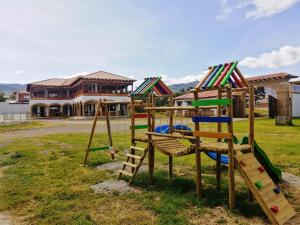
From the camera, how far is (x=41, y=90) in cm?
5394

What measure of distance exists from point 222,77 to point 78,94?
143 feet

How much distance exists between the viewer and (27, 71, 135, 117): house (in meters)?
44.0

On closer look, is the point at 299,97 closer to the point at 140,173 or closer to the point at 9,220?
the point at 140,173

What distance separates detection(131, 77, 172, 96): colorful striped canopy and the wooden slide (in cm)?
326

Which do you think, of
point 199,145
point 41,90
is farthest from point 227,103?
point 41,90

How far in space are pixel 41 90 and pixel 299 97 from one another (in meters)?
44.7

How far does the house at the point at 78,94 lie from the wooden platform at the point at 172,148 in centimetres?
3376

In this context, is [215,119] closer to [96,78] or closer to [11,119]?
[96,78]

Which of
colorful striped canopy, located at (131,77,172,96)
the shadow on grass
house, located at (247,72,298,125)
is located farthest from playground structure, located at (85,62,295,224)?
house, located at (247,72,298,125)

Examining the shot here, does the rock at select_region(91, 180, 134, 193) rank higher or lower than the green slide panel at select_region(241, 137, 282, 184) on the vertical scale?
lower

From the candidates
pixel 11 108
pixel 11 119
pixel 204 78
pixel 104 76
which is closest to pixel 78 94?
pixel 104 76

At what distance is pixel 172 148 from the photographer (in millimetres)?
6754

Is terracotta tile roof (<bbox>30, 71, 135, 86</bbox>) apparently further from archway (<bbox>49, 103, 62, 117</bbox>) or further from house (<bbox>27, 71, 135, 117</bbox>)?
archway (<bbox>49, 103, 62, 117</bbox>)

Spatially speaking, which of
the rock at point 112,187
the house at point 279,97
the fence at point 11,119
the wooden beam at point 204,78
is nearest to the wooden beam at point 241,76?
the wooden beam at point 204,78
